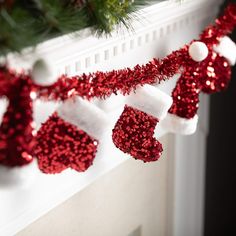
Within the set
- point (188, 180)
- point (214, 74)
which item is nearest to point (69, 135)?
point (214, 74)

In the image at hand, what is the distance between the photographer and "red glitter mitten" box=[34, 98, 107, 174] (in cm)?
81

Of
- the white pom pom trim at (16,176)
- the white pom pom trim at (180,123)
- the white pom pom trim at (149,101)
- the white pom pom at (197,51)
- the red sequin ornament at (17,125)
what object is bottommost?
the white pom pom trim at (180,123)

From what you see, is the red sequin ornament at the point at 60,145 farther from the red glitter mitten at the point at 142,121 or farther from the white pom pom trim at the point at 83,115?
the red glitter mitten at the point at 142,121

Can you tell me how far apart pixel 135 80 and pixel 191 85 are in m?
0.21

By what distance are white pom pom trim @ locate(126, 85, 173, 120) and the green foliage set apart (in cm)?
12

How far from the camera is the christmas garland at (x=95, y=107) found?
715mm

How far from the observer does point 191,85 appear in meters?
1.07

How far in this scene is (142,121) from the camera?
37.6 inches

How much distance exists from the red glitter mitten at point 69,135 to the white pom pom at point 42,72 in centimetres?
11

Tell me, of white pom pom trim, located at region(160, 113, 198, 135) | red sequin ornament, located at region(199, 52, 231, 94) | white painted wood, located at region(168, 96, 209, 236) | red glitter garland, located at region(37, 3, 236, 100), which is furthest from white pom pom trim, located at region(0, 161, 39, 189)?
white painted wood, located at region(168, 96, 209, 236)

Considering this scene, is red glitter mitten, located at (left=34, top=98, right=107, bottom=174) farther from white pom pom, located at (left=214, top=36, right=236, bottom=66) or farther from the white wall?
white pom pom, located at (left=214, top=36, right=236, bottom=66)

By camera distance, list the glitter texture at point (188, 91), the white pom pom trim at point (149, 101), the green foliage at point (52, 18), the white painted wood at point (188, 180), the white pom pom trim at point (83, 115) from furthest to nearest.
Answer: the white painted wood at point (188, 180), the glitter texture at point (188, 91), the white pom pom trim at point (149, 101), the white pom pom trim at point (83, 115), the green foliage at point (52, 18)

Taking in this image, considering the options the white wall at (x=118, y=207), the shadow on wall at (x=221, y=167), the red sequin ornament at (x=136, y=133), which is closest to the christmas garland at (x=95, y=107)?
the red sequin ornament at (x=136, y=133)

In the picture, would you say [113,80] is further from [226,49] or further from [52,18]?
[226,49]
